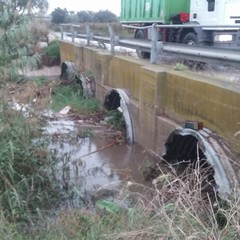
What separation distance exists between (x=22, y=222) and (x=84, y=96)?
7042 mm

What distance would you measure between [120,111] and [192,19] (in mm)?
5364

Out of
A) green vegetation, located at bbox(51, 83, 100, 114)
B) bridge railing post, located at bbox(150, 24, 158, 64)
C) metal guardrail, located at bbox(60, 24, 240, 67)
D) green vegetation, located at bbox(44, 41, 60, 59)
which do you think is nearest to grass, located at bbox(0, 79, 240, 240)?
metal guardrail, located at bbox(60, 24, 240, 67)

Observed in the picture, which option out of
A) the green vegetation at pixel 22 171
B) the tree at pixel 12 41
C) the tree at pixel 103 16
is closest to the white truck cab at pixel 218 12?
the green vegetation at pixel 22 171

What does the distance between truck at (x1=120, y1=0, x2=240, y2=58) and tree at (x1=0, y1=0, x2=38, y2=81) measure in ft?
15.4

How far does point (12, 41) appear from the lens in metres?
5.01

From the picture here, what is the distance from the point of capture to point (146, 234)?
129 inches

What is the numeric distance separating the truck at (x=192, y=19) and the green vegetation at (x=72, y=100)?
167 cm

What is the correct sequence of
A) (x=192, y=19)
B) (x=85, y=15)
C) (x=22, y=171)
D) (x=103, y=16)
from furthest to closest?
1. (x=85, y=15)
2. (x=103, y=16)
3. (x=192, y=19)
4. (x=22, y=171)

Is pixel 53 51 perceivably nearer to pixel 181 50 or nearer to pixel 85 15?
pixel 181 50

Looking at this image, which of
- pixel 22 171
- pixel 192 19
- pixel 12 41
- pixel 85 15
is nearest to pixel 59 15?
pixel 85 15

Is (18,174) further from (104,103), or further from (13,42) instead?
(104,103)

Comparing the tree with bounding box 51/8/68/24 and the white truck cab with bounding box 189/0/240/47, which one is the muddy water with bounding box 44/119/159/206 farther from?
the tree with bounding box 51/8/68/24

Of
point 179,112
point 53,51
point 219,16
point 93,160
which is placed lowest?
point 93,160

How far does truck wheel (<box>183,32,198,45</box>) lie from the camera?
11.8 metres
